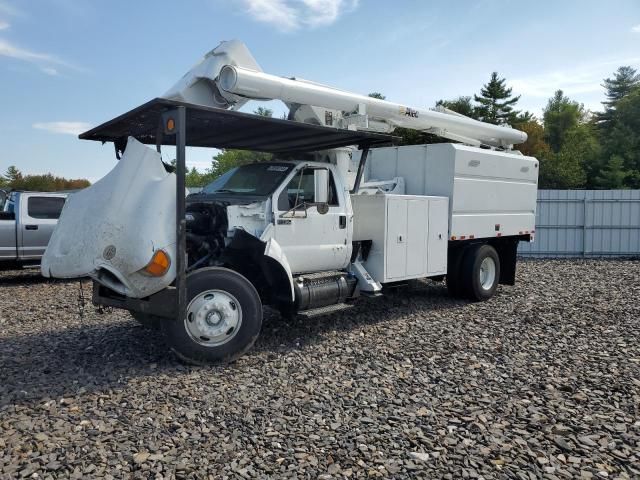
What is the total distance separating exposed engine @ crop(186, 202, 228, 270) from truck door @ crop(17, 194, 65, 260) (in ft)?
20.2

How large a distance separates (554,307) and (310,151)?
480 centimetres

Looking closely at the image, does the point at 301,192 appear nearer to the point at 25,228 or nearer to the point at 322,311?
the point at 322,311

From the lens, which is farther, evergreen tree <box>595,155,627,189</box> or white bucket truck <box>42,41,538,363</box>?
evergreen tree <box>595,155,627,189</box>

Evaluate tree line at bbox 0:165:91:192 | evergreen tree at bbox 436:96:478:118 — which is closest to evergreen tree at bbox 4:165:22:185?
tree line at bbox 0:165:91:192

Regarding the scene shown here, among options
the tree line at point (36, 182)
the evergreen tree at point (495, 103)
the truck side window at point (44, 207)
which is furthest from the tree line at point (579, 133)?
the tree line at point (36, 182)

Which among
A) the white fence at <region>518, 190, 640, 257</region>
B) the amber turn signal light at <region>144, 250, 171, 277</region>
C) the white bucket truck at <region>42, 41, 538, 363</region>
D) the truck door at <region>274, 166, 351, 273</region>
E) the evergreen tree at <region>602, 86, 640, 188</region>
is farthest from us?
the evergreen tree at <region>602, 86, 640, 188</region>

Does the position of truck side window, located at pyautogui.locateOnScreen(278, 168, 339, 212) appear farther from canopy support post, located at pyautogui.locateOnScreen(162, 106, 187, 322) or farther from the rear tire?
the rear tire

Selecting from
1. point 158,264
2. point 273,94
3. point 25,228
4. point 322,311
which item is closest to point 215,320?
point 158,264

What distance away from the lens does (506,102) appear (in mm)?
51969

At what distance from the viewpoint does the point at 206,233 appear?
6230mm

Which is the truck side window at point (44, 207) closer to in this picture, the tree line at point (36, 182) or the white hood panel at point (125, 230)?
the white hood panel at point (125, 230)

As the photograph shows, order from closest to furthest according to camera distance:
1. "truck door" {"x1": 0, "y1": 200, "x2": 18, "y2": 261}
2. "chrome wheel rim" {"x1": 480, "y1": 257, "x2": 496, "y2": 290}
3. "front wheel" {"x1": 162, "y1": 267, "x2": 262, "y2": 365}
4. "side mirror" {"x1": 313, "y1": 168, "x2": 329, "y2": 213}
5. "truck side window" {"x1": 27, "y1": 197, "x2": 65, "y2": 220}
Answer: "front wheel" {"x1": 162, "y1": 267, "x2": 262, "y2": 365}
"side mirror" {"x1": 313, "y1": 168, "x2": 329, "y2": 213}
"chrome wheel rim" {"x1": 480, "y1": 257, "x2": 496, "y2": 290}
"truck door" {"x1": 0, "y1": 200, "x2": 18, "y2": 261}
"truck side window" {"x1": 27, "y1": 197, "x2": 65, "y2": 220}

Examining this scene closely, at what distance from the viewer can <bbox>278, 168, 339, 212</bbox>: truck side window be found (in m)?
6.37

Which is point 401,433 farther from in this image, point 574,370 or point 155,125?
point 155,125
